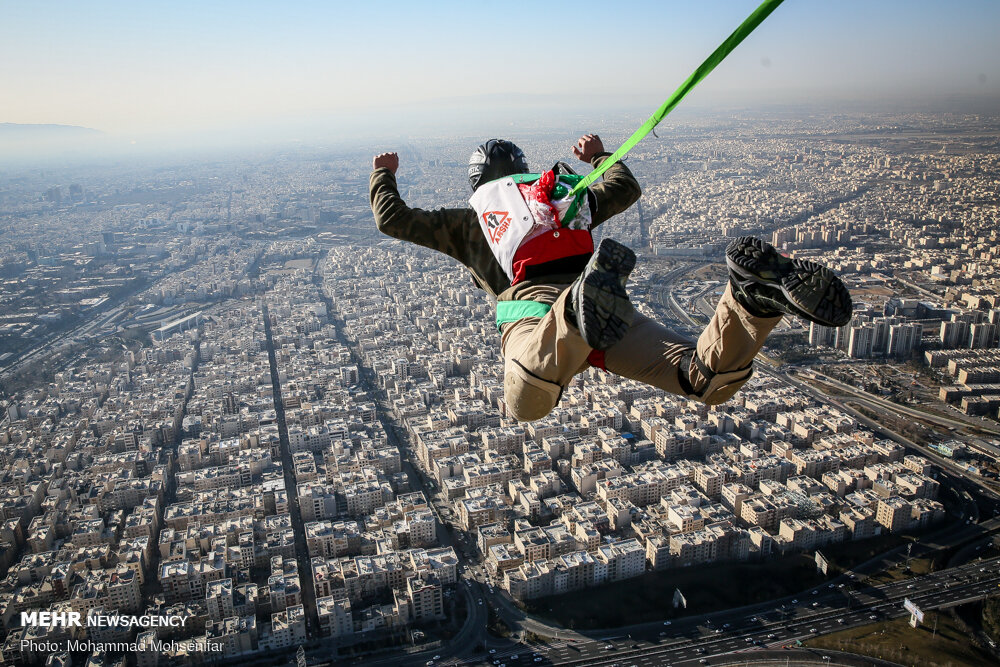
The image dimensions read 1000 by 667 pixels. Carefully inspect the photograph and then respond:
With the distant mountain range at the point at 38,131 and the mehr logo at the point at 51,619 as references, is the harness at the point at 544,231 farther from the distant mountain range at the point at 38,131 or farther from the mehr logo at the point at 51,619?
the distant mountain range at the point at 38,131

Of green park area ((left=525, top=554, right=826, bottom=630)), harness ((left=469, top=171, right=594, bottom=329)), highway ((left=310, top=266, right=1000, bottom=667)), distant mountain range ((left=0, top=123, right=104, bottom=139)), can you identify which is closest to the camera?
harness ((left=469, top=171, right=594, bottom=329))

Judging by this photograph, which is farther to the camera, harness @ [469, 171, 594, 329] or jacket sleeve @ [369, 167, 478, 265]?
jacket sleeve @ [369, 167, 478, 265]

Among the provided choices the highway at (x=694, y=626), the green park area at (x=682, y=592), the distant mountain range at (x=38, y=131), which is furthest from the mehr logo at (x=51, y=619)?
the distant mountain range at (x=38, y=131)

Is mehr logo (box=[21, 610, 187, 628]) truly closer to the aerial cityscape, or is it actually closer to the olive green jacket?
the aerial cityscape

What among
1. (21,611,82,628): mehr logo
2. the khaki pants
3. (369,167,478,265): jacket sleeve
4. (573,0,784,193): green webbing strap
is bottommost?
(21,611,82,628): mehr logo

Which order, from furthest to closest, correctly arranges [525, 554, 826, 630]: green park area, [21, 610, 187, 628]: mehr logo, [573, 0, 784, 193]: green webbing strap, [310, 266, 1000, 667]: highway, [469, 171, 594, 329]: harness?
1. [525, 554, 826, 630]: green park area
2. [21, 610, 187, 628]: mehr logo
3. [310, 266, 1000, 667]: highway
4. [469, 171, 594, 329]: harness
5. [573, 0, 784, 193]: green webbing strap

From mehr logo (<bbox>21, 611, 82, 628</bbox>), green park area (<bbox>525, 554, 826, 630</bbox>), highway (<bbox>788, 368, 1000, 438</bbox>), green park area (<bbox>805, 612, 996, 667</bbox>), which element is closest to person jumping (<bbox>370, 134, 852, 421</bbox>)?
green park area (<bbox>525, 554, 826, 630</bbox>)

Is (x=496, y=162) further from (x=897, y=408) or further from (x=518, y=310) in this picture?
(x=897, y=408)

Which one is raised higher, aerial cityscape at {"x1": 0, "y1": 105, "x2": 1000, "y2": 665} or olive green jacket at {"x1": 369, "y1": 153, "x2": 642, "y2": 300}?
olive green jacket at {"x1": 369, "y1": 153, "x2": 642, "y2": 300}
